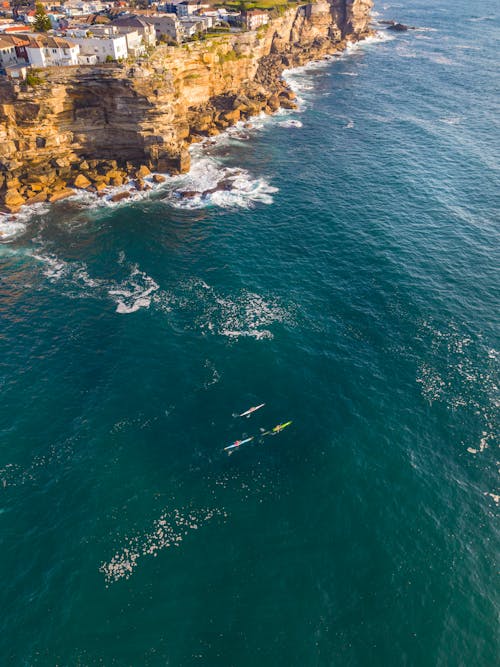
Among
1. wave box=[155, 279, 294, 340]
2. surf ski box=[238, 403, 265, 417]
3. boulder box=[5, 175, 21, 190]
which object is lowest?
surf ski box=[238, 403, 265, 417]

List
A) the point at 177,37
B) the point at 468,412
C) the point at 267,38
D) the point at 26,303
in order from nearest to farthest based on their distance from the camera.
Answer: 1. the point at 468,412
2. the point at 26,303
3. the point at 177,37
4. the point at 267,38

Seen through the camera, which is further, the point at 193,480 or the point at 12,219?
the point at 12,219

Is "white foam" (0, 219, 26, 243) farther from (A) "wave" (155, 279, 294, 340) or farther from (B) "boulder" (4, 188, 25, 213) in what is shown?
(A) "wave" (155, 279, 294, 340)

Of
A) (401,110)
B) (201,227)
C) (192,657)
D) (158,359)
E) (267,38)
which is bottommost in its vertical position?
(192,657)

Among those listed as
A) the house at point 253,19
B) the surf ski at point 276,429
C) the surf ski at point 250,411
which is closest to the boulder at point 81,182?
the surf ski at point 250,411

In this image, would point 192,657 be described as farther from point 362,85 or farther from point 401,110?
point 362,85

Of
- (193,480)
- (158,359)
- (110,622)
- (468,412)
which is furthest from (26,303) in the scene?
(468,412)

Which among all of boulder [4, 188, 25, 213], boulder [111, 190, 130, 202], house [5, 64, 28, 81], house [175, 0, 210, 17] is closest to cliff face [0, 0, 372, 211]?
boulder [4, 188, 25, 213]
